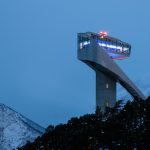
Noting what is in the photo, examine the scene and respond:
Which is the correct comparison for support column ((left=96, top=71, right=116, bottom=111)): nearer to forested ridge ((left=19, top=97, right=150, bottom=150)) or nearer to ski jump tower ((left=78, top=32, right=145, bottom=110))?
ski jump tower ((left=78, top=32, right=145, bottom=110))

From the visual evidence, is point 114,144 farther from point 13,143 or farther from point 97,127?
point 13,143

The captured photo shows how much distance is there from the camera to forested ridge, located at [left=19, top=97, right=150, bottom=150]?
44.9 meters

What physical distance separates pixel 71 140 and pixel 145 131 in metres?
4.93

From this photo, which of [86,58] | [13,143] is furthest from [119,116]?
[13,143]

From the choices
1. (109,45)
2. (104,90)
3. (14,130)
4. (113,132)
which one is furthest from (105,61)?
(14,130)

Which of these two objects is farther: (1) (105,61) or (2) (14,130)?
(2) (14,130)

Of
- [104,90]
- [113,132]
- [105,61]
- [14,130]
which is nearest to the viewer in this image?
[113,132]

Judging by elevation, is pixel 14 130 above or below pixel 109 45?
above

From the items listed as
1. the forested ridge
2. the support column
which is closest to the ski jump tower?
the support column

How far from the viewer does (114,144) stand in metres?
45.2

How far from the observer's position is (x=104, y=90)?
9281cm

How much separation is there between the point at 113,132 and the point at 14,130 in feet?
360

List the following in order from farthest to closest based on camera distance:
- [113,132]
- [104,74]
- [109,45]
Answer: [109,45] → [104,74] → [113,132]

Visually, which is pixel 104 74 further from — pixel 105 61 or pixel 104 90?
pixel 105 61
